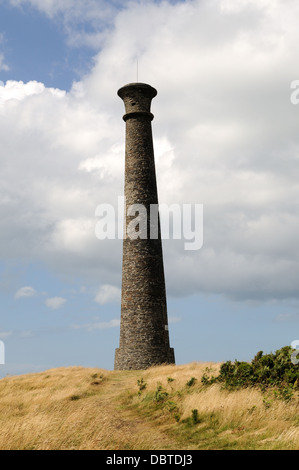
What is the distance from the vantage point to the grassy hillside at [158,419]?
9.39 metres

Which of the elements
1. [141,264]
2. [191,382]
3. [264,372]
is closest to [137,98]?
[141,264]

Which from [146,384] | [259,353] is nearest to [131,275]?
[146,384]

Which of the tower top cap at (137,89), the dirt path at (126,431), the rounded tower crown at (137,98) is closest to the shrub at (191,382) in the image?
the dirt path at (126,431)

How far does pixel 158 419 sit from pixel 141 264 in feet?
47.1

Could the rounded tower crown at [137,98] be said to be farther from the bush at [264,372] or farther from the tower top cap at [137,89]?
the bush at [264,372]

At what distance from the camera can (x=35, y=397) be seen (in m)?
17.1

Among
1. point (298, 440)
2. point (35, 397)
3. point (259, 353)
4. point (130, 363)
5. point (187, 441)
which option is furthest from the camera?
point (130, 363)

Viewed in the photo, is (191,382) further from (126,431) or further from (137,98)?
(137,98)

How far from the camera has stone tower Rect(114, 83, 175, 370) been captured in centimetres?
2584

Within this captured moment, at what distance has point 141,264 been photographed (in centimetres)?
2652

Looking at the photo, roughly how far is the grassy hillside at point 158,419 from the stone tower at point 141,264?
7.68m

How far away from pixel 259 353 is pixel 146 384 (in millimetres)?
4775
